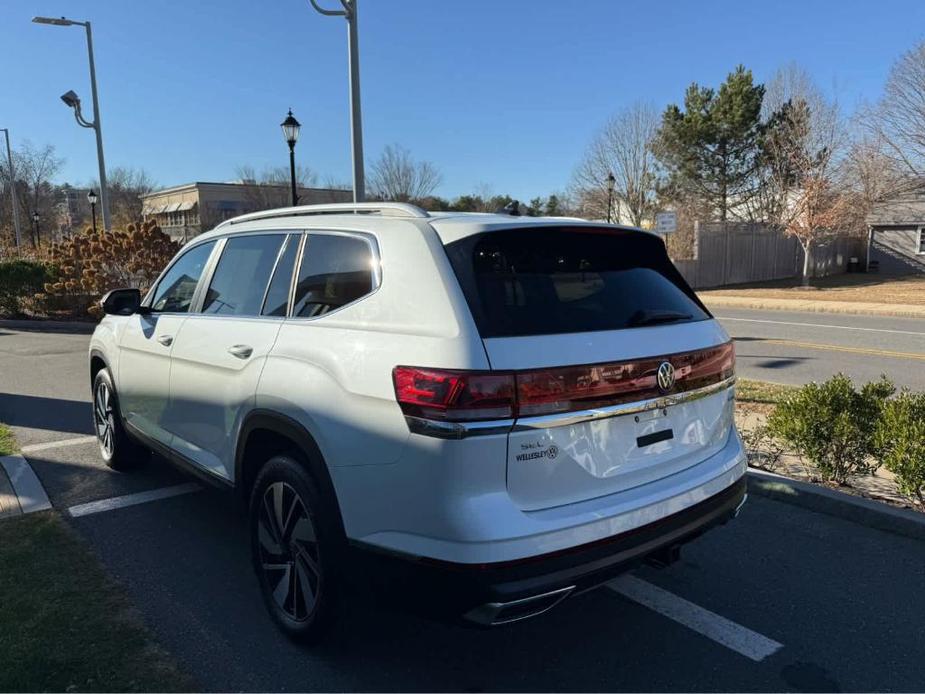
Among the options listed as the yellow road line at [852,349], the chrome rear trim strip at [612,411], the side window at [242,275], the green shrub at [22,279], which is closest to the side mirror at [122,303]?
the side window at [242,275]

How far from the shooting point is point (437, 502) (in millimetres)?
2289

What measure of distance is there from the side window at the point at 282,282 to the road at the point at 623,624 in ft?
4.83

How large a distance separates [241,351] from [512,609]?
1844 millimetres

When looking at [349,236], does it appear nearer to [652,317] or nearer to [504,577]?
[652,317]

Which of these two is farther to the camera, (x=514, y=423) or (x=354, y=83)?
(x=354, y=83)

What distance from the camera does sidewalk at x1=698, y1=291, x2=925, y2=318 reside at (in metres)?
18.4

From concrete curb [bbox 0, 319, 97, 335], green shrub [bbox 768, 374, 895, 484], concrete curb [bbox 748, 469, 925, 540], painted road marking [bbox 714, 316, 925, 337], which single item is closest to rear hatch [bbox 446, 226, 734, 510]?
concrete curb [bbox 748, 469, 925, 540]

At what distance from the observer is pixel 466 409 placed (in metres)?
2.27

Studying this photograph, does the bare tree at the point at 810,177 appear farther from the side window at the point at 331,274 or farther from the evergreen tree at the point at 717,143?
the side window at the point at 331,274

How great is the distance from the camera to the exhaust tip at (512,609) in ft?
7.43

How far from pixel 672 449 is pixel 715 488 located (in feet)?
1.11

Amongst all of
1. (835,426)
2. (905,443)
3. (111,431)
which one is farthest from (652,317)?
(111,431)

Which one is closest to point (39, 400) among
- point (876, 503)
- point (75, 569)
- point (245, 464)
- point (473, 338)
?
point (75, 569)

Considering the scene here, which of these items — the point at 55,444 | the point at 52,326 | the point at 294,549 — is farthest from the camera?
the point at 52,326
